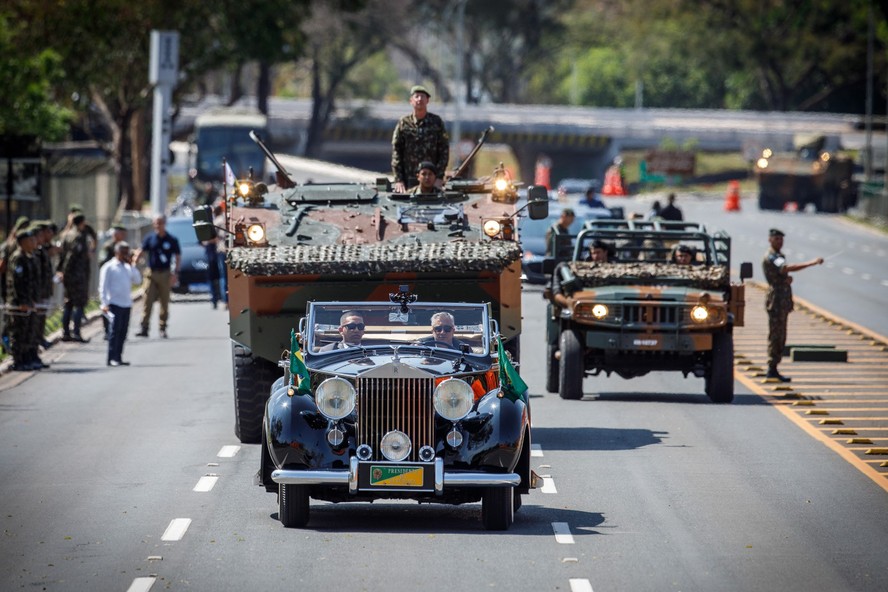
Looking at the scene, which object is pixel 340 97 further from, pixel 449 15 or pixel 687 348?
pixel 687 348

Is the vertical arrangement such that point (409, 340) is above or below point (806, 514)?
above

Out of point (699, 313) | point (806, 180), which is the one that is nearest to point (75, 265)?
point (699, 313)

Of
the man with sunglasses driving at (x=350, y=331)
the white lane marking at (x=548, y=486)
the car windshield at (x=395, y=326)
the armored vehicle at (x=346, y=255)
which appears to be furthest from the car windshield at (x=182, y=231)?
the man with sunglasses driving at (x=350, y=331)

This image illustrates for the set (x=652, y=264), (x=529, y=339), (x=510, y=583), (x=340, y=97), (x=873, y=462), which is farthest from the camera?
(x=340, y=97)

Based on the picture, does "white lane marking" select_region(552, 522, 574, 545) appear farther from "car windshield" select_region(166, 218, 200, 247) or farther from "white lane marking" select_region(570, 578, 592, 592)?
"car windshield" select_region(166, 218, 200, 247)

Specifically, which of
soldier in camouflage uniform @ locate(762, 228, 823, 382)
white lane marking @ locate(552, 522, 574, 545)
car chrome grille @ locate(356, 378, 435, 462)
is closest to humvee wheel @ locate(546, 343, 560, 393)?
soldier in camouflage uniform @ locate(762, 228, 823, 382)

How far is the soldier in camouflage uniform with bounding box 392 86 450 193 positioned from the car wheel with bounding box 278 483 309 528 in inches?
294

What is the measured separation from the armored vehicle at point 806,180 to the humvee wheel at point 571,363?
4890 centimetres

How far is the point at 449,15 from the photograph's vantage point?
103562mm

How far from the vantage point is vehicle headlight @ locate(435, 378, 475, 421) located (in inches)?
520

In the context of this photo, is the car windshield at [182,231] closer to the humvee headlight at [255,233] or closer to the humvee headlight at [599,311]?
the humvee headlight at [599,311]

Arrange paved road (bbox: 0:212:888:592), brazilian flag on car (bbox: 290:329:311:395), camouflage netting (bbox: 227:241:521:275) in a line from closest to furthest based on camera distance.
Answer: paved road (bbox: 0:212:888:592) → brazilian flag on car (bbox: 290:329:311:395) → camouflage netting (bbox: 227:241:521:275)

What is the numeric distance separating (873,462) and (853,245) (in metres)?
40.9

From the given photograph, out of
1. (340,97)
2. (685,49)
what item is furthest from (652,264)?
(685,49)
